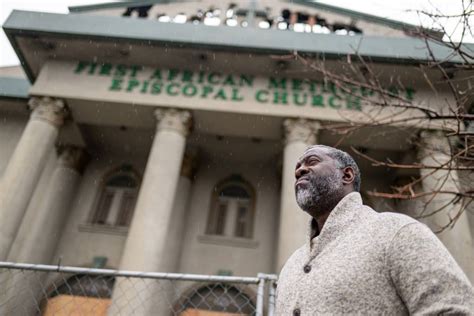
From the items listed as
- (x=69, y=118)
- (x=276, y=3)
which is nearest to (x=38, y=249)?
(x=69, y=118)

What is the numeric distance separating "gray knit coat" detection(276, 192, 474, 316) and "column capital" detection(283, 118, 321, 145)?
26.3 ft

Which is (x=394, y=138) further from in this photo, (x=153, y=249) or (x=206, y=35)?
(x=153, y=249)

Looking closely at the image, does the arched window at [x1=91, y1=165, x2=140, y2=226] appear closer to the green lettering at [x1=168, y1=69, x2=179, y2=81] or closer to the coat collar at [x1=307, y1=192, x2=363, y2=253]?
the green lettering at [x1=168, y1=69, x2=179, y2=81]

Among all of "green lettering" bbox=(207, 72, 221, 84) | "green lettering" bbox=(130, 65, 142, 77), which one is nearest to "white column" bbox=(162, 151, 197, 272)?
"green lettering" bbox=(207, 72, 221, 84)

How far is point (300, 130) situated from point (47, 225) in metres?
7.75

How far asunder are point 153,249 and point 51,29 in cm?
633

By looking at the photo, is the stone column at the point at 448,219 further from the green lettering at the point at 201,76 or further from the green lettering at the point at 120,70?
the green lettering at the point at 120,70

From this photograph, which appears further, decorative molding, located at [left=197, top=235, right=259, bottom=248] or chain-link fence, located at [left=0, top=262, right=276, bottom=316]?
decorative molding, located at [left=197, top=235, right=259, bottom=248]

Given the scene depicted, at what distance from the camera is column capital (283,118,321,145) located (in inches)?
383

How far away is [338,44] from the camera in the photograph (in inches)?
389

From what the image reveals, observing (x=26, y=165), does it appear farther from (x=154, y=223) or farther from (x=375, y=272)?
(x=375, y=272)

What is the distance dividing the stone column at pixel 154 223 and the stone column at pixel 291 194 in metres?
2.54

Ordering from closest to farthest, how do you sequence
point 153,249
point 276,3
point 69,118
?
point 153,249 → point 69,118 → point 276,3

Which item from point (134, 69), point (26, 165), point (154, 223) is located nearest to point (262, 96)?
point (134, 69)
